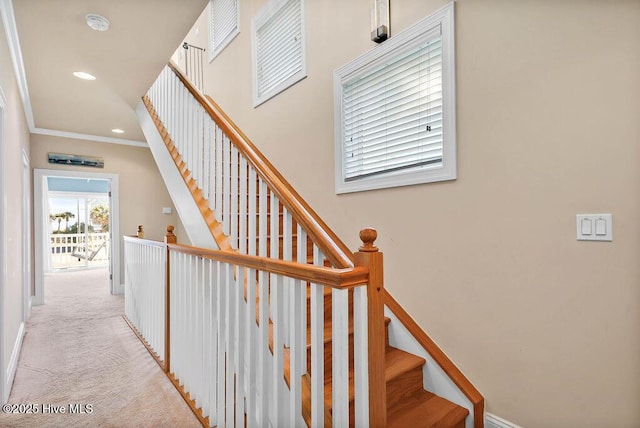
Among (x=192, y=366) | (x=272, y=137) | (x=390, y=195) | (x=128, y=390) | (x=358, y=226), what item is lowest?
(x=128, y=390)

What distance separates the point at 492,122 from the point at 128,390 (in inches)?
109

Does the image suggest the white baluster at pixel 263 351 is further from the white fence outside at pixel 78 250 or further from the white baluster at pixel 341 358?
the white fence outside at pixel 78 250

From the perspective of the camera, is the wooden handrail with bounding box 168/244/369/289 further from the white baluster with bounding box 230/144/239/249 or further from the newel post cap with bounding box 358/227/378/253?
the white baluster with bounding box 230/144/239/249

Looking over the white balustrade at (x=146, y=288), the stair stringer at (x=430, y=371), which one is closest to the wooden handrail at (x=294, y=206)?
the stair stringer at (x=430, y=371)

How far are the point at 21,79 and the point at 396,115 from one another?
3.46m

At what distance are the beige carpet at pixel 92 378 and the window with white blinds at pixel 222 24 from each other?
3592 mm

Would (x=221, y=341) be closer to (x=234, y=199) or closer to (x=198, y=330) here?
(x=198, y=330)

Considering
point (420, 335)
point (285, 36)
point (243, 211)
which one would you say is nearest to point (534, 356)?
point (420, 335)

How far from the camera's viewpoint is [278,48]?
331cm

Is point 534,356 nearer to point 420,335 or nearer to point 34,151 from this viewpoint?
point 420,335

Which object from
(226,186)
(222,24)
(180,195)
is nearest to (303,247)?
(226,186)

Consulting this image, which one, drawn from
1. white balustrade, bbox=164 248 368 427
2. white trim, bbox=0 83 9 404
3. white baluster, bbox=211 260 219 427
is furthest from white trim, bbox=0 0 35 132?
white baluster, bbox=211 260 219 427

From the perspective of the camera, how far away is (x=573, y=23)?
4.62 ft

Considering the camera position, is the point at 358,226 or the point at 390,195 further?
the point at 358,226
